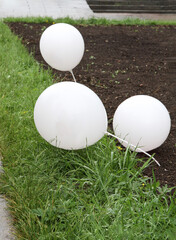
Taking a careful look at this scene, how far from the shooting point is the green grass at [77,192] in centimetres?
239

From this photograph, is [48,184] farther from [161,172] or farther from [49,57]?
[49,57]

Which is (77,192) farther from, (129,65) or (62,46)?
(129,65)

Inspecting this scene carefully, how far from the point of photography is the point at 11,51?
6.09 meters

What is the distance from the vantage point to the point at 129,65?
6.21 m

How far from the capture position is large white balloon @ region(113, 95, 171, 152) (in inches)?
130

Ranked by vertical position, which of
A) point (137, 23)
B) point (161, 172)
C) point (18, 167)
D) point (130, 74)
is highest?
point (18, 167)

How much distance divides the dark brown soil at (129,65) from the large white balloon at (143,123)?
0.24 meters

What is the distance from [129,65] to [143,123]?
10.0 feet

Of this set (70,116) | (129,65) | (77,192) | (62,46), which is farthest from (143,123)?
(129,65)

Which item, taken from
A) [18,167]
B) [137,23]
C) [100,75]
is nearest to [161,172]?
[18,167]

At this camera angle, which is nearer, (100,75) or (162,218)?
(162,218)

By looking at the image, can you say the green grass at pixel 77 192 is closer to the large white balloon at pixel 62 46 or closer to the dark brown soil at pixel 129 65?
the dark brown soil at pixel 129 65

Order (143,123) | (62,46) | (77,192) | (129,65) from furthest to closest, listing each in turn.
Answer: (129,65), (62,46), (143,123), (77,192)

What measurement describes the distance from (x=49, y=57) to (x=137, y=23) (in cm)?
524
